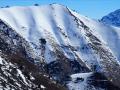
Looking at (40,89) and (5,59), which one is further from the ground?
(5,59)

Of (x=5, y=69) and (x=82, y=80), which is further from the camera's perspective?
(x=82, y=80)

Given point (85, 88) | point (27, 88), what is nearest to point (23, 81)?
point (27, 88)

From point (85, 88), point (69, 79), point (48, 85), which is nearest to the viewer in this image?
point (48, 85)

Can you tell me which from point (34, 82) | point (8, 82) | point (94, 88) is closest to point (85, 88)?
point (94, 88)

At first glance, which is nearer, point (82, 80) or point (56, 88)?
point (56, 88)

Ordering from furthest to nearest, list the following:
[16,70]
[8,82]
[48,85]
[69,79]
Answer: [69,79] < [48,85] < [16,70] < [8,82]

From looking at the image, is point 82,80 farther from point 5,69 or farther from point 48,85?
point 5,69

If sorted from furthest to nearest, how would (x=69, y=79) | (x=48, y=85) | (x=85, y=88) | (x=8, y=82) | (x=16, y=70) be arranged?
(x=69, y=79) < (x=85, y=88) < (x=48, y=85) < (x=16, y=70) < (x=8, y=82)

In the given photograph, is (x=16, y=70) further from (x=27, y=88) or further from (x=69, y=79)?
(x=69, y=79)

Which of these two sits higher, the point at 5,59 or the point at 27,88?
the point at 5,59
